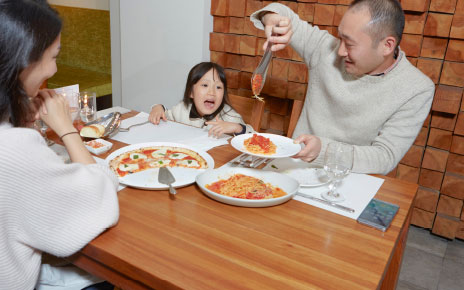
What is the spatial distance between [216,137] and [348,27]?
0.75 meters

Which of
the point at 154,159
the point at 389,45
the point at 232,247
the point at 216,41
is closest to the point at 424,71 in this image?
the point at 389,45

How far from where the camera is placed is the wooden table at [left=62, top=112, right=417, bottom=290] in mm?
926

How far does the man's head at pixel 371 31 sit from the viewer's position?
1.65 meters

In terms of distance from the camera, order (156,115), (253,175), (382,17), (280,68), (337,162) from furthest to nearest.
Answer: (280,68) < (156,115) < (382,17) < (253,175) < (337,162)

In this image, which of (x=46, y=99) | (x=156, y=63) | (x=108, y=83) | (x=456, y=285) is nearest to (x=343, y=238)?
(x=46, y=99)

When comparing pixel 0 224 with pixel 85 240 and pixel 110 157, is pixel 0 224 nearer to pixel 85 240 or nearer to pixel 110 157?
pixel 85 240

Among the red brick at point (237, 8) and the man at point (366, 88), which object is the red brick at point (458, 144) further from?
the red brick at point (237, 8)

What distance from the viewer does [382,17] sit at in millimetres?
1646

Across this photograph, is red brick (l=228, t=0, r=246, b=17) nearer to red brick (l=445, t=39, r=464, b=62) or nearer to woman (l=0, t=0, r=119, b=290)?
red brick (l=445, t=39, r=464, b=62)

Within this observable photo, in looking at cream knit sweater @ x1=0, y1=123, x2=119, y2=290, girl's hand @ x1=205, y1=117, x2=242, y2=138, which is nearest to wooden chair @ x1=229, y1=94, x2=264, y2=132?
girl's hand @ x1=205, y1=117, x2=242, y2=138

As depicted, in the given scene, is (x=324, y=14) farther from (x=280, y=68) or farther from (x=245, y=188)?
(x=245, y=188)

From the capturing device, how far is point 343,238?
3.63 feet

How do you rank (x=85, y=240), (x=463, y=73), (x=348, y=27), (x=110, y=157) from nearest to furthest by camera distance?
1. (x=85, y=240)
2. (x=110, y=157)
3. (x=348, y=27)
4. (x=463, y=73)

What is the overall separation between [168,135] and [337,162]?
865mm
